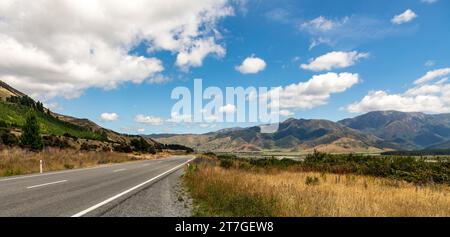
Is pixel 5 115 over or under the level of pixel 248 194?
over

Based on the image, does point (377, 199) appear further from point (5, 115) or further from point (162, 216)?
point (5, 115)

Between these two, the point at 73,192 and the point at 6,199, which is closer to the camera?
the point at 6,199

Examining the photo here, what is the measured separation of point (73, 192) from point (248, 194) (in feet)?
19.2

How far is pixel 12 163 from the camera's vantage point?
2380 centimetres

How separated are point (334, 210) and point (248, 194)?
2.82 m

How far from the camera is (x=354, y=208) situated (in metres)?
8.73

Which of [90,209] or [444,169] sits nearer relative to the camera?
[90,209]

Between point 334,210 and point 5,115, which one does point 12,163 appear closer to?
point 334,210
